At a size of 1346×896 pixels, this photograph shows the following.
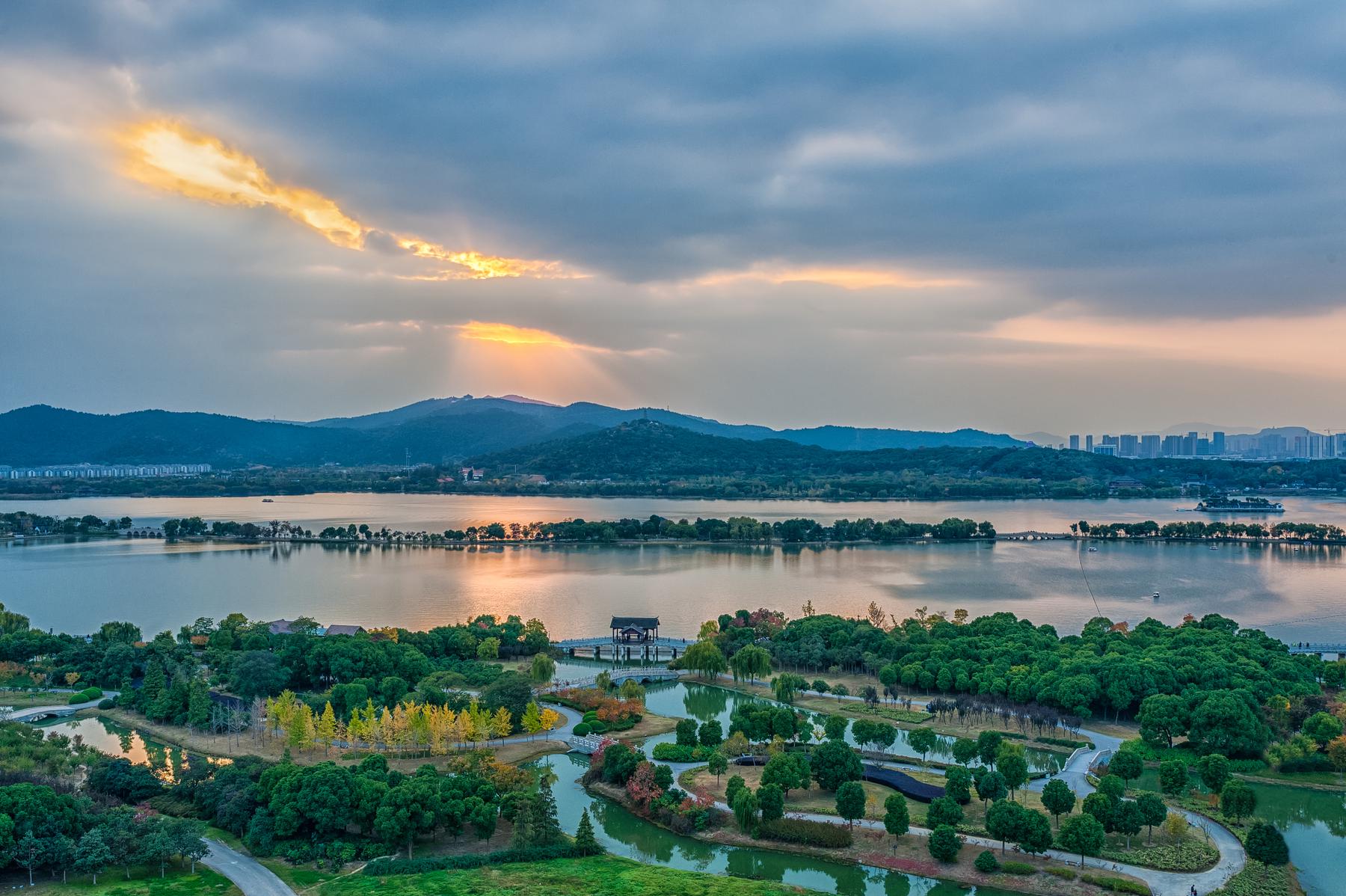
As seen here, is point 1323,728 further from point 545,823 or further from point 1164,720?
point 545,823

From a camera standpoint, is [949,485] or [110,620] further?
[949,485]

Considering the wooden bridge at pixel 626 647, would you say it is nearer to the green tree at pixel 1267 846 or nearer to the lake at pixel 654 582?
the lake at pixel 654 582

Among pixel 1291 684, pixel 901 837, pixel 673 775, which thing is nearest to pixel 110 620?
pixel 673 775

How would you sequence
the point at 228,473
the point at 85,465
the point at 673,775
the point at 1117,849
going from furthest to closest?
the point at 85,465 → the point at 228,473 → the point at 673,775 → the point at 1117,849

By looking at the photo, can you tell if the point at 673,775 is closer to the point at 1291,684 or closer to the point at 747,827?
the point at 747,827

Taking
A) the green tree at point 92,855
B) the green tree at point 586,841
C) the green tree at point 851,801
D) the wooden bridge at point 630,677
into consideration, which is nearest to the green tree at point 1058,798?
the green tree at point 851,801

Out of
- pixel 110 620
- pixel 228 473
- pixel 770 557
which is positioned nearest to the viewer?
pixel 110 620
